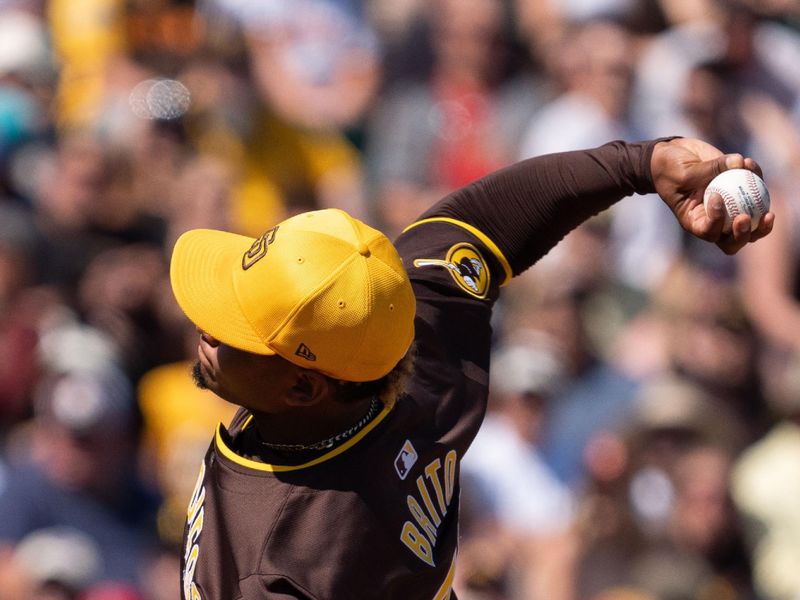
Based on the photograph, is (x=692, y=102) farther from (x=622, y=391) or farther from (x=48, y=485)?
(x=48, y=485)

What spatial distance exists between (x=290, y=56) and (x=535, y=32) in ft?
4.53

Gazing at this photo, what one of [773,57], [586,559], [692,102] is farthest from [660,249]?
[586,559]

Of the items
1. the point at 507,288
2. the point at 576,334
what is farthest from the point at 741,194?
the point at 507,288

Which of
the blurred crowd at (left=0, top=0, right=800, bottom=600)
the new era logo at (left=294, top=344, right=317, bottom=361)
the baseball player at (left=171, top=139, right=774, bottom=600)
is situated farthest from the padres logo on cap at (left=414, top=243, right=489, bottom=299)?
the blurred crowd at (left=0, top=0, right=800, bottom=600)

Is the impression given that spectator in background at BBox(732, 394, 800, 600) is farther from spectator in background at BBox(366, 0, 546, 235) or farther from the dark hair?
the dark hair

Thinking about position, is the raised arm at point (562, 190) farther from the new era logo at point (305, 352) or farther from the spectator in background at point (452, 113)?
the spectator in background at point (452, 113)

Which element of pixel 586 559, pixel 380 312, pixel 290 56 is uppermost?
pixel 380 312

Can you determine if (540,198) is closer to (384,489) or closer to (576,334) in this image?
(384,489)

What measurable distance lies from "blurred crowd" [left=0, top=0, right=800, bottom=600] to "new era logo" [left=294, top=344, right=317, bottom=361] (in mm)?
2782

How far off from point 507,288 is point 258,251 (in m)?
4.65

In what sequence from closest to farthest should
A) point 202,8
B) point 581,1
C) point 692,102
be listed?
point 692,102 < point 581,1 < point 202,8

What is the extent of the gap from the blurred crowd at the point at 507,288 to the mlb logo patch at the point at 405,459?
8.14 feet

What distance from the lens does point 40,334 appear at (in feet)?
21.3

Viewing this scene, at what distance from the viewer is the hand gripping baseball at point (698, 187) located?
2.83 metres
